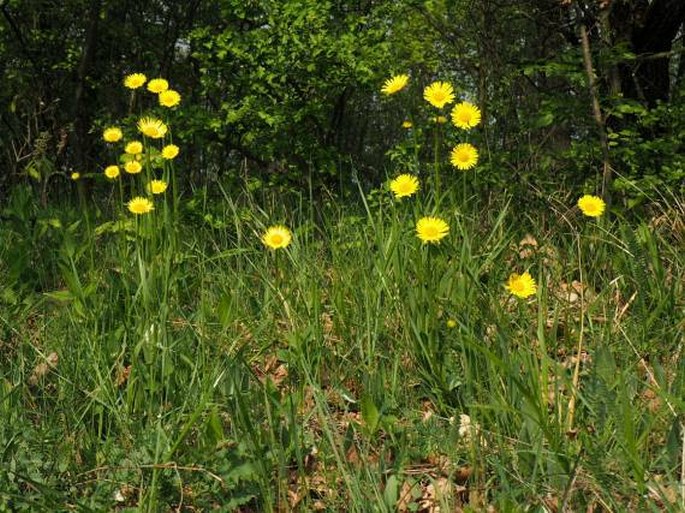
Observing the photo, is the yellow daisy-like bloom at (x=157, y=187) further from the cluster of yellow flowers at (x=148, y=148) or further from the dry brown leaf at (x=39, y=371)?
the dry brown leaf at (x=39, y=371)

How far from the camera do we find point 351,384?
239cm

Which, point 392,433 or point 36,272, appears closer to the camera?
point 392,433

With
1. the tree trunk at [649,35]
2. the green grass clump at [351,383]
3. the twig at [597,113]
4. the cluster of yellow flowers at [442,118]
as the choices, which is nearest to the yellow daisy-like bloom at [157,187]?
the green grass clump at [351,383]

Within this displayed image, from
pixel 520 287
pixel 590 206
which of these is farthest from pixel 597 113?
pixel 520 287

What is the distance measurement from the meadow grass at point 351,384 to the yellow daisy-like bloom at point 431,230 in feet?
0.38

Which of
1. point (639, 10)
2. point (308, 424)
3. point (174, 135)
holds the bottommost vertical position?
point (174, 135)

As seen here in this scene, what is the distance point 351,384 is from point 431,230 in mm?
550

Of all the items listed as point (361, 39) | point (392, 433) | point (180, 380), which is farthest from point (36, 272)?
point (361, 39)

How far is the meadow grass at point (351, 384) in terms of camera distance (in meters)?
1.70

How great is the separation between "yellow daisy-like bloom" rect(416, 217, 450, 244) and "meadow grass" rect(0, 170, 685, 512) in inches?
4.6

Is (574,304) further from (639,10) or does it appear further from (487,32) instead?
(639,10)

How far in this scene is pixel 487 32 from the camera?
15.0 ft

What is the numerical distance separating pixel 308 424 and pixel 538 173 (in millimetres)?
2273

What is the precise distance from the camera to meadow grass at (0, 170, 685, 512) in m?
1.70
